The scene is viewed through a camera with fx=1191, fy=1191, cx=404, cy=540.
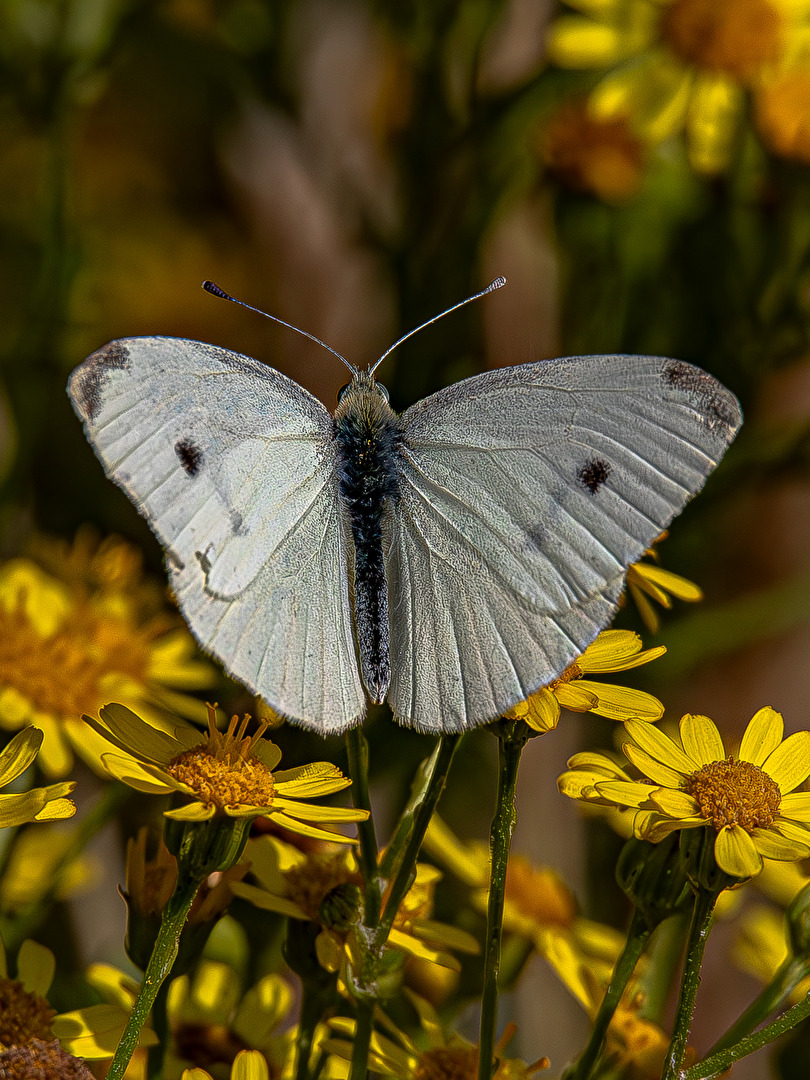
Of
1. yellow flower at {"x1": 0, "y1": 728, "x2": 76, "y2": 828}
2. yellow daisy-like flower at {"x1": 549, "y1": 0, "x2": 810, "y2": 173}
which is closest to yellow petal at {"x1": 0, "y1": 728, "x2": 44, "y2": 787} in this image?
yellow flower at {"x1": 0, "y1": 728, "x2": 76, "y2": 828}

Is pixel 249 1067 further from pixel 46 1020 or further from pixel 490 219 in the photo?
pixel 490 219

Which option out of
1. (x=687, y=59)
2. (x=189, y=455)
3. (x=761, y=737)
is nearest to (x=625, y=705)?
(x=761, y=737)

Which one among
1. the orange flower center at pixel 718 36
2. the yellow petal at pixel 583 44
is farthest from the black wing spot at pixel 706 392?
the orange flower center at pixel 718 36

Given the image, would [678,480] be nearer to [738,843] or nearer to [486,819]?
[738,843]

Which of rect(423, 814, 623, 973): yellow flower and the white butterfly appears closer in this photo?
the white butterfly

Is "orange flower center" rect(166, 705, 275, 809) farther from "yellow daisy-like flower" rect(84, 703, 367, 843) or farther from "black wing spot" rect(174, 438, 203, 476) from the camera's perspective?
"black wing spot" rect(174, 438, 203, 476)

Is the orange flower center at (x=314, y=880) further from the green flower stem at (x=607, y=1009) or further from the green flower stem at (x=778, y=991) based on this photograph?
the green flower stem at (x=778, y=991)

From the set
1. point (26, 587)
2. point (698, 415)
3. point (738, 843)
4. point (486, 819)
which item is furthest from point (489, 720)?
point (486, 819)
